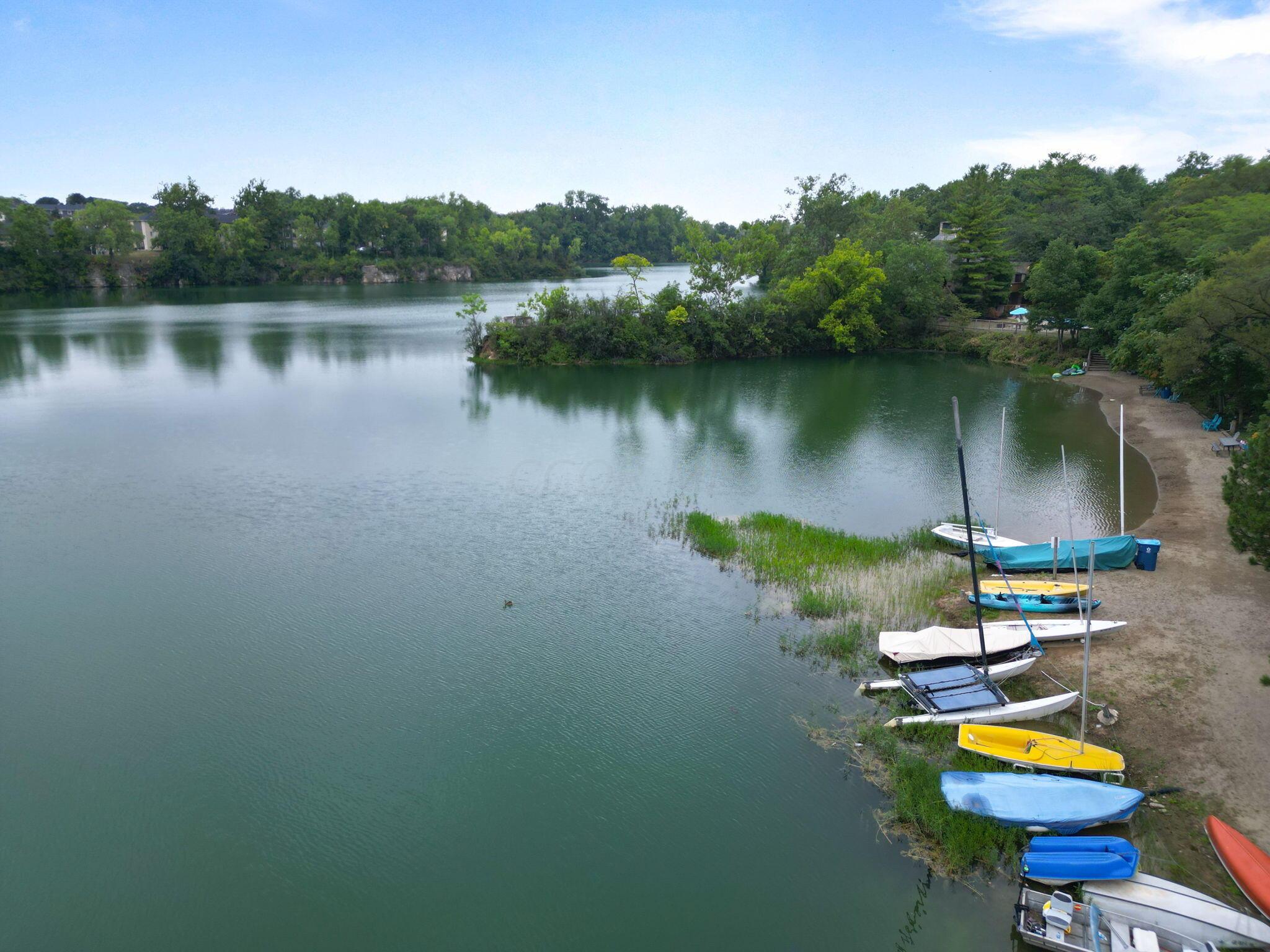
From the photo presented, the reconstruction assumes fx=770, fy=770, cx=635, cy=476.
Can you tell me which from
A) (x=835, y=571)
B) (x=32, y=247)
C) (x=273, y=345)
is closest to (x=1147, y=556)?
(x=835, y=571)

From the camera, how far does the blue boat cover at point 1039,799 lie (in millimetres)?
9445

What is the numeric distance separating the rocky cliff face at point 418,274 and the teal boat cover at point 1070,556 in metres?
99.4

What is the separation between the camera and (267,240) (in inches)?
3893

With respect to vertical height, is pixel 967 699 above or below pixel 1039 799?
above

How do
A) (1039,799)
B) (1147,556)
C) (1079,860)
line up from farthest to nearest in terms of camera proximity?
1. (1147,556)
2. (1039,799)
3. (1079,860)

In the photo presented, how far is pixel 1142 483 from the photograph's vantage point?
929 inches

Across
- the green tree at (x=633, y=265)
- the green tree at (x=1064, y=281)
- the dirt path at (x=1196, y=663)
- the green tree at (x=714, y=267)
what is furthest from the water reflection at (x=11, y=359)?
the green tree at (x=1064, y=281)

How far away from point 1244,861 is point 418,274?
109m

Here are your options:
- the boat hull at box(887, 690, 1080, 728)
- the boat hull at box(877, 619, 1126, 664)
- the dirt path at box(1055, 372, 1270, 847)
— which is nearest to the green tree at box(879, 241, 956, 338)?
the dirt path at box(1055, 372, 1270, 847)

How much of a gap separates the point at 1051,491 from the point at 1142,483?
3263 mm

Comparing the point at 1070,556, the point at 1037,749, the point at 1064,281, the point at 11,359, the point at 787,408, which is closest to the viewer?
the point at 1037,749

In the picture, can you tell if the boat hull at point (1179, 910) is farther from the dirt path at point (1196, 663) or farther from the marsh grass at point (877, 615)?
the dirt path at point (1196, 663)

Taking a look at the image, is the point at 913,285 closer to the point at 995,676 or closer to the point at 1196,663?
the point at 1196,663

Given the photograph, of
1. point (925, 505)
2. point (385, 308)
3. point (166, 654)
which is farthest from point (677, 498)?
point (385, 308)
